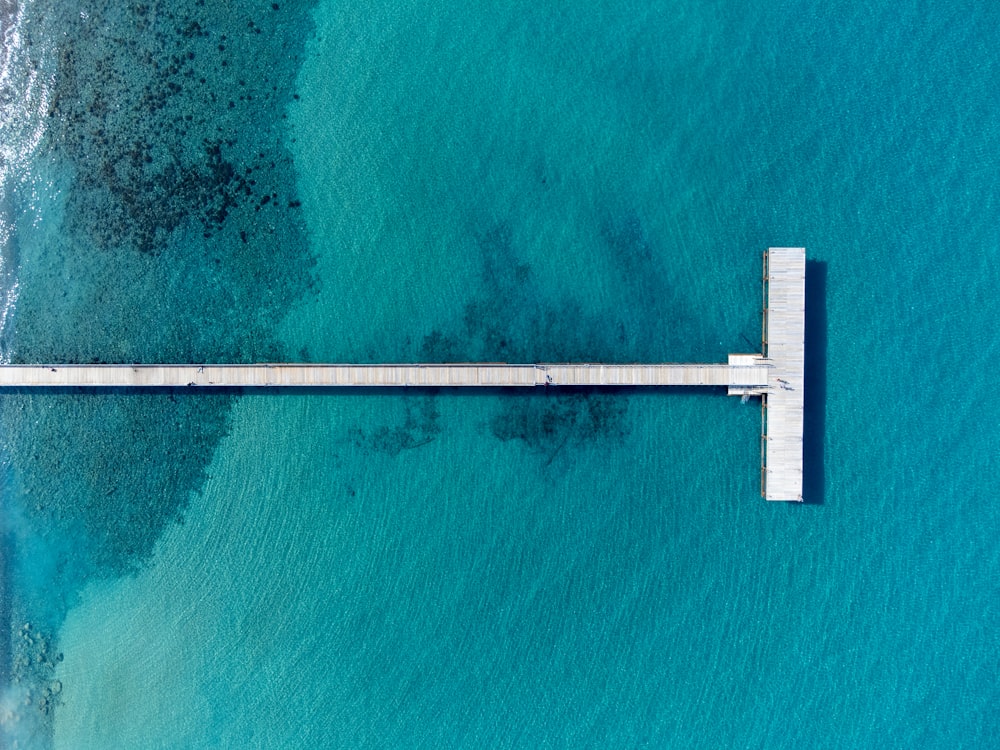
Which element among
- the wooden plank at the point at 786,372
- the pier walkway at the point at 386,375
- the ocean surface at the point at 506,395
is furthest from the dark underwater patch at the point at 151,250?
the wooden plank at the point at 786,372

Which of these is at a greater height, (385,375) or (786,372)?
(786,372)

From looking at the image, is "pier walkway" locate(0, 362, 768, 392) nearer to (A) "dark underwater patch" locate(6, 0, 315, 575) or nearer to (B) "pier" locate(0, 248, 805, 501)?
(B) "pier" locate(0, 248, 805, 501)

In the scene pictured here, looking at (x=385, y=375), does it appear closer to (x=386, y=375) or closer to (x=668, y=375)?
(x=386, y=375)

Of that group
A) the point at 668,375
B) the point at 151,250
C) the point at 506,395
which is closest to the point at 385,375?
the point at 506,395

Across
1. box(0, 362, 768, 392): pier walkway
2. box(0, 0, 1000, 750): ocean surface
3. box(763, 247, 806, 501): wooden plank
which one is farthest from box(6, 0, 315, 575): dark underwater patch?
box(763, 247, 806, 501): wooden plank

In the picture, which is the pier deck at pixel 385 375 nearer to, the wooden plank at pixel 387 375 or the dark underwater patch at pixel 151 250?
the wooden plank at pixel 387 375
